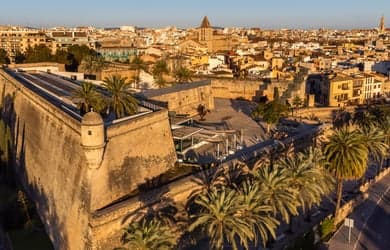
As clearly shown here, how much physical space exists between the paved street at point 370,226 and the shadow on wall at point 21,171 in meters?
12.4

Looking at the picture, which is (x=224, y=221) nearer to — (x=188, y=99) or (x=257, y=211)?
(x=257, y=211)

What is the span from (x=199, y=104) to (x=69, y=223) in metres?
20.3

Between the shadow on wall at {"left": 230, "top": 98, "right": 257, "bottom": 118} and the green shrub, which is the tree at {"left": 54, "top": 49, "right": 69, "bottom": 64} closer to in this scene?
the shadow on wall at {"left": 230, "top": 98, "right": 257, "bottom": 118}

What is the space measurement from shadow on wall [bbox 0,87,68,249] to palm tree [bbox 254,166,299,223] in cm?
870

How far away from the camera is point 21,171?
25.5 metres

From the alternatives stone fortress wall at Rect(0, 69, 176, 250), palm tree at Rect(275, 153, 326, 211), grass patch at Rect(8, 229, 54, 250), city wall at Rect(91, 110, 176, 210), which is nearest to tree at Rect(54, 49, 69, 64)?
stone fortress wall at Rect(0, 69, 176, 250)

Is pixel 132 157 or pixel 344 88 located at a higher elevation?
pixel 344 88

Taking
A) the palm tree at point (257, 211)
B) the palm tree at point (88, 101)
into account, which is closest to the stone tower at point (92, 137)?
the palm tree at point (88, 101)

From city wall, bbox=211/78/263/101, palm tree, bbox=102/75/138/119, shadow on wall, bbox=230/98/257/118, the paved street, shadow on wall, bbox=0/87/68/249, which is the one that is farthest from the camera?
city wall, bbox=211/78/263/101

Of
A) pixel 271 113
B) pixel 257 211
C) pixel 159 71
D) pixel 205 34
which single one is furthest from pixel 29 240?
pixel 205 34

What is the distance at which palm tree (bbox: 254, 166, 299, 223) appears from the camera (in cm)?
1668

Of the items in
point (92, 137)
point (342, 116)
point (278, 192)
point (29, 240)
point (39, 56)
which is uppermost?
point (39, 56)

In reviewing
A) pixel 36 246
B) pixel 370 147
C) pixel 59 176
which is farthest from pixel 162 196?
pixel 370 147

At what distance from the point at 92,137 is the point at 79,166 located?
5.96 ft
